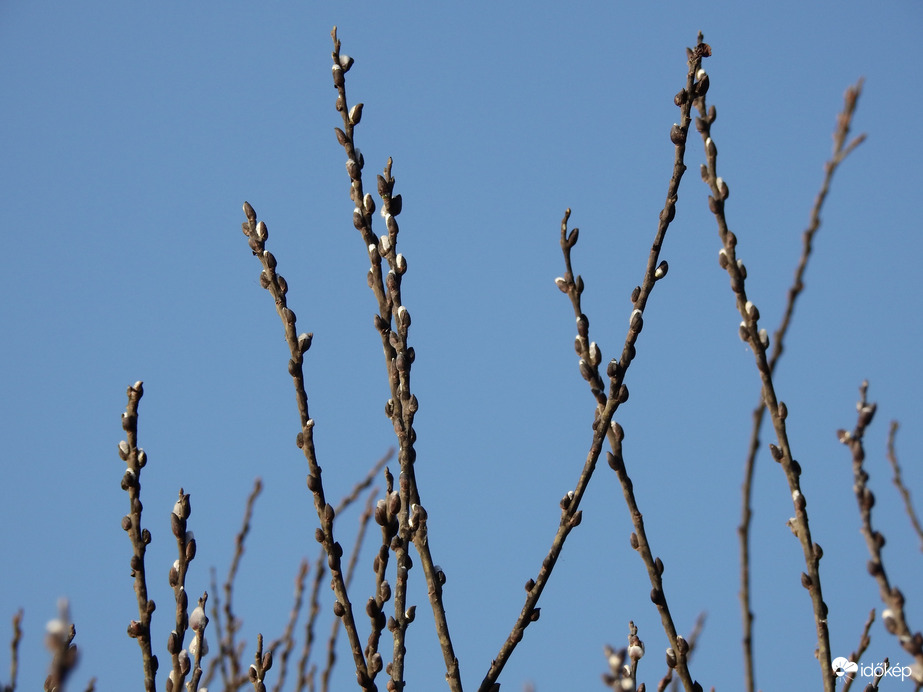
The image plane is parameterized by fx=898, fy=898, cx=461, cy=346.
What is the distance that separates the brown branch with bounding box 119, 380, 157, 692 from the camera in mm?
1891

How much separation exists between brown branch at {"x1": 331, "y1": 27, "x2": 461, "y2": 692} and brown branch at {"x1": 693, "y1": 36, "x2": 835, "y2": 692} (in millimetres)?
734

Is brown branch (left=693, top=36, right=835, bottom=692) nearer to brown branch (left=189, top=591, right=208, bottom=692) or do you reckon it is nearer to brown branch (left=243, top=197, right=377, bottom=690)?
brown branch (left=243, top=197, right=377, bottom=690)

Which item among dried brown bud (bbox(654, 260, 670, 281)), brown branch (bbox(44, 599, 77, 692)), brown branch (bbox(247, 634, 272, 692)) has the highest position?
dried brown bud (bbox(654, 260, 670, 281))

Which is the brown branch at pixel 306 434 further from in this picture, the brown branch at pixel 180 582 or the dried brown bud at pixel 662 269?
the dried brown bud at pixel 662 269

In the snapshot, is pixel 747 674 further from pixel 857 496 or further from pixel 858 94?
pixel 858 94

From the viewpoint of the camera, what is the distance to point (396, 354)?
198cm

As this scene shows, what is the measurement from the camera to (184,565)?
6.36ft

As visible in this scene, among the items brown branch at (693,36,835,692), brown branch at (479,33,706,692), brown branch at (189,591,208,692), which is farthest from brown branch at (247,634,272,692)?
brown branch at (693,36,835,692)

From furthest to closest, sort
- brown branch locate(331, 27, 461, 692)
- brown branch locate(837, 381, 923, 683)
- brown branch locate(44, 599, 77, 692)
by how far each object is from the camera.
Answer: brown branch locate(331, 27, 461, 692) → brown branch locate(837, 381, 923, 683) → brown branch locate(44, 599, 77, 692)

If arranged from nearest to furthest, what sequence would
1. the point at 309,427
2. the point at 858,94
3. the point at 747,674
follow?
the point at 747,674
the point at 309,427
the point at 858,94

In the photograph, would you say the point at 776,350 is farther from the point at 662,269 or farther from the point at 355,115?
the point at 355,115

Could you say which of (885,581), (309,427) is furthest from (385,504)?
Answer: (885,581)

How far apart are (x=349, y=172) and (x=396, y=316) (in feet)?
1.35

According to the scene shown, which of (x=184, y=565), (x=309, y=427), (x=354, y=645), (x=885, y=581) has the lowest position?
(x=885, y=581)
